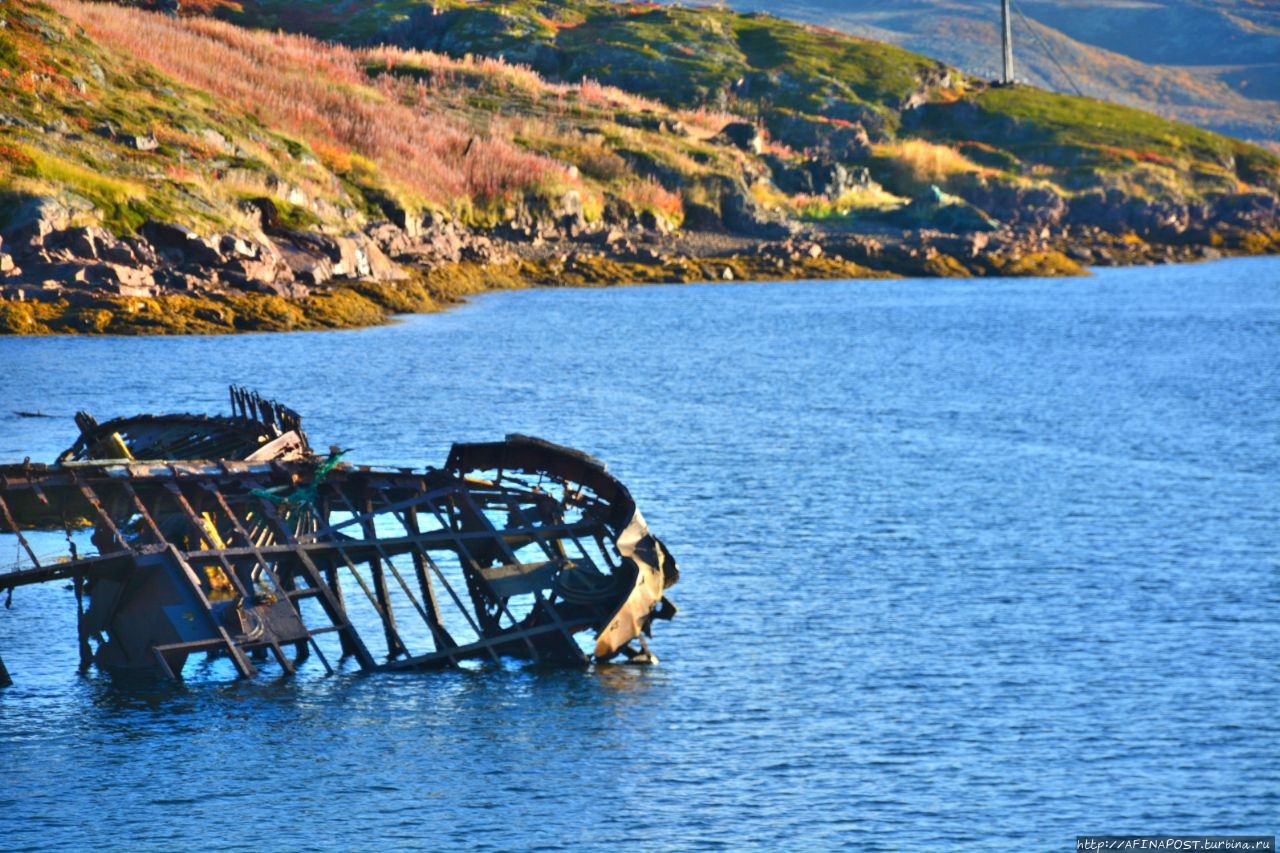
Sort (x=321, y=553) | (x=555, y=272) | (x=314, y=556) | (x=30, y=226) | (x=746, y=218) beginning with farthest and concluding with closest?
(x=746, y=218) < (x=555, y=272) < (x=30, y=226) < (x=314, y=556) < (x=321, y=553)

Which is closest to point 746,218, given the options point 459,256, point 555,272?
point 555,272

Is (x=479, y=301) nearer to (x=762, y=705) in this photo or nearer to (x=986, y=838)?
(x=762, y=705)

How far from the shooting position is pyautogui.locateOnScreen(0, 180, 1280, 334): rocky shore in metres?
62.3

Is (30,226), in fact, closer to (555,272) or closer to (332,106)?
(555,272)

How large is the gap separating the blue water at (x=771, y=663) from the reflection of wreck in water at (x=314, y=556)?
713mm

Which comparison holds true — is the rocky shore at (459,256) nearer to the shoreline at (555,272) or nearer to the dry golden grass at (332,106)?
the shoreline at (555,272)

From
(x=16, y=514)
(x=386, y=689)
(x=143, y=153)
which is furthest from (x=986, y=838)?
(x=143, y=153)

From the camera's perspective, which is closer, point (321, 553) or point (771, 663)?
point (321, 553)

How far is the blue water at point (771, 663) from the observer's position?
68.6ft

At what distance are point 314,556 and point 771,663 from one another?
6653 millimetres

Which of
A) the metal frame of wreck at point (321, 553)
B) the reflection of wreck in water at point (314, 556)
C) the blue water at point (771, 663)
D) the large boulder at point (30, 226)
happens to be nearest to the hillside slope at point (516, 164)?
the large boulder at point (30, 226)

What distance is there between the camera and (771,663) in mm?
27047

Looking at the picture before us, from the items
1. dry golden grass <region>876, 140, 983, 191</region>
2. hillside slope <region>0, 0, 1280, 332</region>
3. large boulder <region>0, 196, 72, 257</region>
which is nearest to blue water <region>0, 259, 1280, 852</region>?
large boulder <region>0, 196, 72, 257</region>

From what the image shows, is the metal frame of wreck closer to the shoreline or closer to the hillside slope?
the shoreline
